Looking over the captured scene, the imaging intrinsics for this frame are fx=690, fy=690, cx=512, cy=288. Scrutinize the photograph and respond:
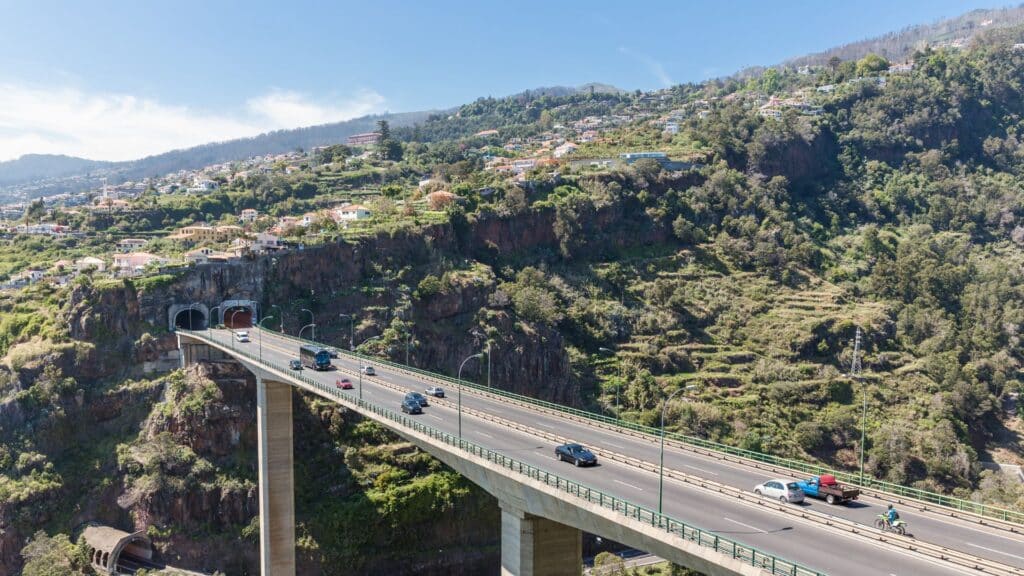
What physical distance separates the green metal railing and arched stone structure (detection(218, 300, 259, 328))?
39.5 metres

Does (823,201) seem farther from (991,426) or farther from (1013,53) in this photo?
(1013,53)

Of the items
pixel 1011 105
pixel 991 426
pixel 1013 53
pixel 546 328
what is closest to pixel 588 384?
pixel 546 328

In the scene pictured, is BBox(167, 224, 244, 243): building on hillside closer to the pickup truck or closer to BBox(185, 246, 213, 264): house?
BBox(185, 246, 213, 264): house

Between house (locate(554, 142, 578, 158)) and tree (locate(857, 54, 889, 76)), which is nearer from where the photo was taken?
house (locate(554, 142, 578, 158))

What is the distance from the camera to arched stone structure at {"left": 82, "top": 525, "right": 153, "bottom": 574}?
53625 millimetres

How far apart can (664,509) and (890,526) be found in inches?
292

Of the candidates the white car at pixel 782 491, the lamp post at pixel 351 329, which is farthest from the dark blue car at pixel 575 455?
the lamp post at pixel 351 329

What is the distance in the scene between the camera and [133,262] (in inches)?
3071

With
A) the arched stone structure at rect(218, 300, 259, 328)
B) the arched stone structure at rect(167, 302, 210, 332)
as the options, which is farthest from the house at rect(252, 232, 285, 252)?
the arched stone structure at rect(167, 302, 210, 332)

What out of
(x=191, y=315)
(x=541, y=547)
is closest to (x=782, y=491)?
(x=541, y=547)

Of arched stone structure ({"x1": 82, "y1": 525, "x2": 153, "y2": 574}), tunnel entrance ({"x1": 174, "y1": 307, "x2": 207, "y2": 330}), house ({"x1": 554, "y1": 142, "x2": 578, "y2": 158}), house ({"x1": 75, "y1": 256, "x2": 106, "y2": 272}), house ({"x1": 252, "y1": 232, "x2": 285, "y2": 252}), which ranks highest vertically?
house ({"x1": 554, "y1": 142, "x2": 578, "y2": 158})

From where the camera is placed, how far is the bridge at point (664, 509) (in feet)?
69.3

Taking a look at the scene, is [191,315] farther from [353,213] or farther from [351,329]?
[353,213]

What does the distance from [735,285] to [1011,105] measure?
102 metres
